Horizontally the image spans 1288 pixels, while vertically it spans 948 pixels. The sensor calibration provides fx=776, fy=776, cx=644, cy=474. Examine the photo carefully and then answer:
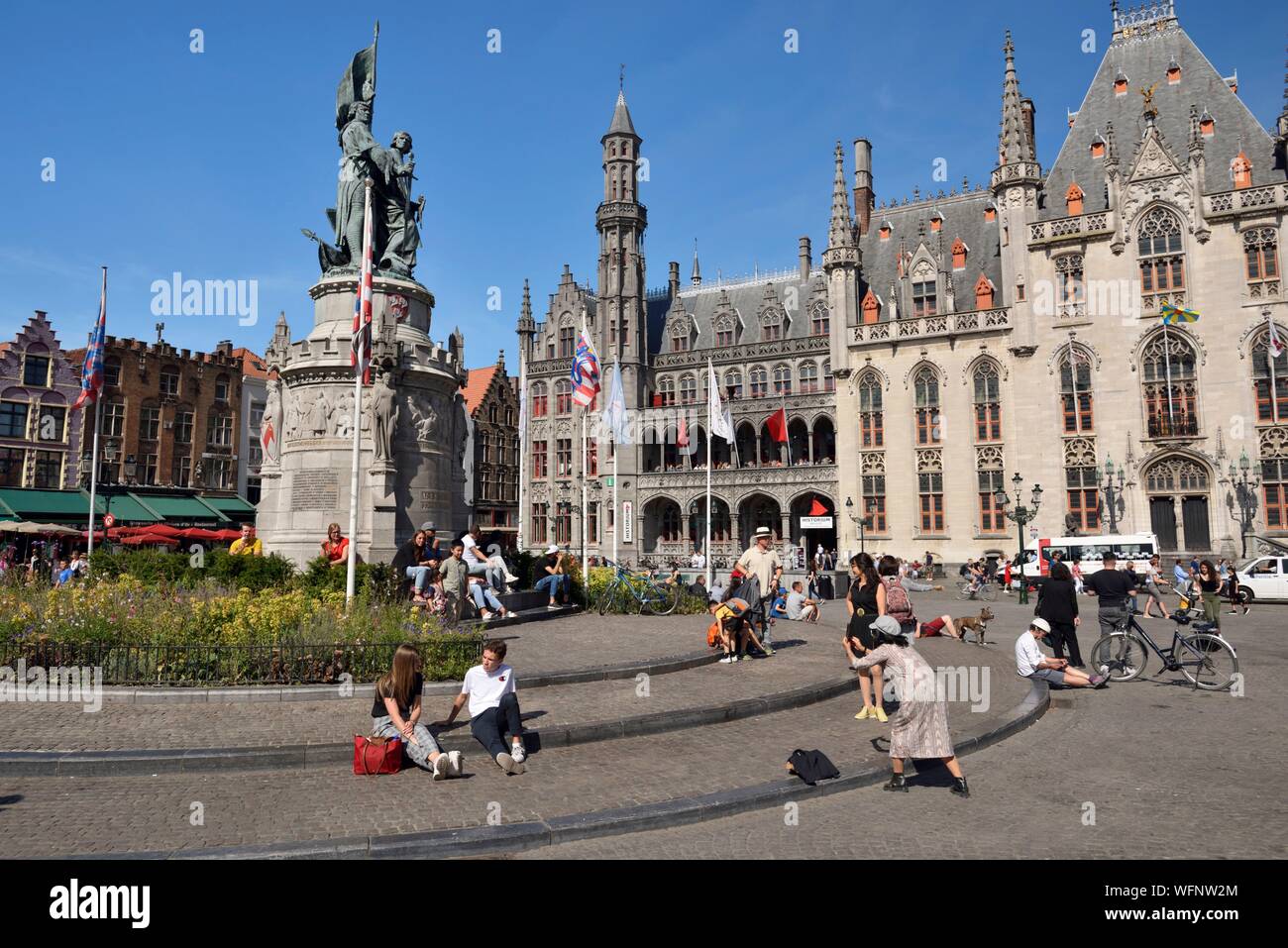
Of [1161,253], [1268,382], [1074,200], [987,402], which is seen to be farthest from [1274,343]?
[987,402]

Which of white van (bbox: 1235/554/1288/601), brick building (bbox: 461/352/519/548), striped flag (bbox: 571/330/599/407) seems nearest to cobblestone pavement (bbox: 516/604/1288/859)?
striped flag (bbox: 571/330/599/407)

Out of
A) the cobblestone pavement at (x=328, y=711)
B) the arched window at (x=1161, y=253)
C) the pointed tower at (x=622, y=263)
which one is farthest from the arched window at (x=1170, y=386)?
the cobblestone pavement at (x=328, y=711)

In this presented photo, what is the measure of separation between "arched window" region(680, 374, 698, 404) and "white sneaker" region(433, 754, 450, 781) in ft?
154

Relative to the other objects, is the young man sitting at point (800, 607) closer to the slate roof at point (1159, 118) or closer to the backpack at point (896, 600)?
the backpack at point (896, 600)

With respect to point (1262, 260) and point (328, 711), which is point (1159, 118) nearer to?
point (1262, 260)

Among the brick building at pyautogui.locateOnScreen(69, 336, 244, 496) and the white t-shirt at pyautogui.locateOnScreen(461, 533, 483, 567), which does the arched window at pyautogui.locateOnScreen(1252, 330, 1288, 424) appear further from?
the brick building at pyautogui.locateOnScreen(69, 336, 244, 496)

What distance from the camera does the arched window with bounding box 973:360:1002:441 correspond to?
1661 inches

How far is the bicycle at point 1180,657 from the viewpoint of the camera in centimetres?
1143

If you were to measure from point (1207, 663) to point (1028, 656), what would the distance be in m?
2.46

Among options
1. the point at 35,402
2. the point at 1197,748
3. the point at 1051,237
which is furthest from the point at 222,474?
the point at 1197,748

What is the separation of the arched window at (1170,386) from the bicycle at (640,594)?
103 ft
